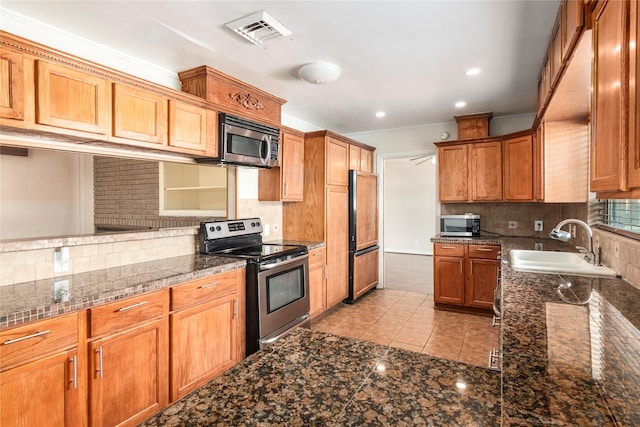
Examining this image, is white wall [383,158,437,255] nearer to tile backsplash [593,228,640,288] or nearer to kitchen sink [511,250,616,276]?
kitchen sink [511,250,616,276]

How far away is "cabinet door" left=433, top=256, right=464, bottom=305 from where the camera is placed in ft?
13.7

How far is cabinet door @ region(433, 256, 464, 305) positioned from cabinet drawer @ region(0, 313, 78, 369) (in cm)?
381

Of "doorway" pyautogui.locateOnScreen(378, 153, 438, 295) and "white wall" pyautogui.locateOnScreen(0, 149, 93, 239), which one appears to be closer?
"white wall" pyautogui.locateOnScreen(0, 149, 93, 239)

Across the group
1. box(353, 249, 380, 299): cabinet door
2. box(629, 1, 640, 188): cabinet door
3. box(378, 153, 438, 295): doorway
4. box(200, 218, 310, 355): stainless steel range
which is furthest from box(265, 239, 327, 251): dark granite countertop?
box(378, 153, 438, 295): doorway

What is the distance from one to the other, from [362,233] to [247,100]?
247cm

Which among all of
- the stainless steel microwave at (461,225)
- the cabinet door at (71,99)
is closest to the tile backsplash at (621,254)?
the stainless steel microwave at (461,225)

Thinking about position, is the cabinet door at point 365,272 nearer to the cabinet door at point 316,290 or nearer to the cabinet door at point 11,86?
the cabinet door at point 316,290

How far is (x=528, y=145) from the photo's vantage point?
155 inches

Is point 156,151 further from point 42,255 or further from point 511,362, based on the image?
point 511,362

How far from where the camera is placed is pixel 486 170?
4340 mm

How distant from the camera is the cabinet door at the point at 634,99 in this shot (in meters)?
0.92

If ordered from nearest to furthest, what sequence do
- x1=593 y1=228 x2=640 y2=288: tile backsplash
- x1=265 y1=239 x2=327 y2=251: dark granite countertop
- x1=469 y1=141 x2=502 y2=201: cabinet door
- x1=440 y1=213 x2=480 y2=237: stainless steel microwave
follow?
x1=593 y1=228 x2=640 y2=288: tile backsplash
x1=265 y1=239 x2=327 y2=251: dark granite countertop
x1=469 y1=141 x2=502 y2=201: cabinet door
x1=440 y1=213 x2=480 y2=237: stainless steel microwave

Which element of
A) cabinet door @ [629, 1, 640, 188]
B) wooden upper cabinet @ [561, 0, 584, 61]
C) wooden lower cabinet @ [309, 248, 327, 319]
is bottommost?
wooden lower cabinet @ [309, 248, 327, 319]

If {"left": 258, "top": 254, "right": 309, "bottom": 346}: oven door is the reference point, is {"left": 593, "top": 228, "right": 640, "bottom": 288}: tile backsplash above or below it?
above
